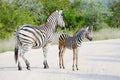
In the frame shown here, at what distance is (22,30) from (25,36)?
0.72 ft

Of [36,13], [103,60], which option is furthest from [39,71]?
[36,13]

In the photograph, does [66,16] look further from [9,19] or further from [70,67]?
[70,67]

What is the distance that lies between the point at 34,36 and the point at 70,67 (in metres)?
1.59

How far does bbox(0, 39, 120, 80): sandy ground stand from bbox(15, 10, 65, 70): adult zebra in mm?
611

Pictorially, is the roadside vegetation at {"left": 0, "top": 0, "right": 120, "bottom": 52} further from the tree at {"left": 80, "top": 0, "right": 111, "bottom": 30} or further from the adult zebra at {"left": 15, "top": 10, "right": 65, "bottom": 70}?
the adult zebra at {"left": 15, "top": 10, "right": 65, "bottom": 70}

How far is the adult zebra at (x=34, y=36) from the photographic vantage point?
1485 centimetres

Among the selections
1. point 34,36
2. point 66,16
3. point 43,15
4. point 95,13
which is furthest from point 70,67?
point 95,13

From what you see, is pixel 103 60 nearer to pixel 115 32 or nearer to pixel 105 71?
pixel 105 71

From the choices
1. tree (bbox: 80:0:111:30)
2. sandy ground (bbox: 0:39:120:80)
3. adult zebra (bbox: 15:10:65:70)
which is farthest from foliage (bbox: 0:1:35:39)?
adult zebra (bbox: 15:10:65:70)

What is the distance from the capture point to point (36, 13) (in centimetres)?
4334

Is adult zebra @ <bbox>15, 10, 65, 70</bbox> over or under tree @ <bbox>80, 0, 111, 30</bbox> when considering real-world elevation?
under

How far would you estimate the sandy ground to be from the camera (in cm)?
1318

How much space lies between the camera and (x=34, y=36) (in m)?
15.3

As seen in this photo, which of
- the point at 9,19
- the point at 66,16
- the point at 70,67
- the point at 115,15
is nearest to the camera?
the point at 70,67
